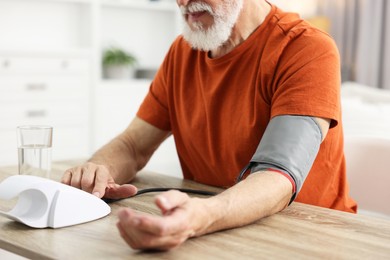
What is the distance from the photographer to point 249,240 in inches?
44.1

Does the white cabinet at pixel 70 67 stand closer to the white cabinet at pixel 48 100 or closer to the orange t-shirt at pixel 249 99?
the white cabinet at pixel 48 100

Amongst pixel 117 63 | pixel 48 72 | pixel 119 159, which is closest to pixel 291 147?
pixel 119 159

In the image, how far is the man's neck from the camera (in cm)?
168

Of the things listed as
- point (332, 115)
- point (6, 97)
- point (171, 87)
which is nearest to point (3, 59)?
point (6, 97)

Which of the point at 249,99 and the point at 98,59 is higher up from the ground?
the point at 249,99

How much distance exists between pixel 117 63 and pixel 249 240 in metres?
3.90

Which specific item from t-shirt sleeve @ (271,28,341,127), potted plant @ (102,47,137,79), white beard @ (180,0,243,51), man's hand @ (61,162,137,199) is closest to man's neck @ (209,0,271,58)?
white beard @ (180,0,243,51)

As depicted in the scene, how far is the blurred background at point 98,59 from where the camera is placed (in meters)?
4.08

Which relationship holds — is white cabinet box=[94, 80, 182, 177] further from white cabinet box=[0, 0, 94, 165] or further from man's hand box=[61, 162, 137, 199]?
man's hand box=[61, 162, 137, 199]

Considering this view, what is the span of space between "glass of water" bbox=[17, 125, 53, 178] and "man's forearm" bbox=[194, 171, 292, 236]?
1.60 ft

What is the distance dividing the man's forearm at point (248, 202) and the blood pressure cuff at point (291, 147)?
0.03m

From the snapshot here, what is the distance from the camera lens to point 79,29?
15.7 ft

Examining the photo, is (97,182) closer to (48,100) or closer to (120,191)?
(120,191)

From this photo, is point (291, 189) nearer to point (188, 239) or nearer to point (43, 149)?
point (188, 239)
